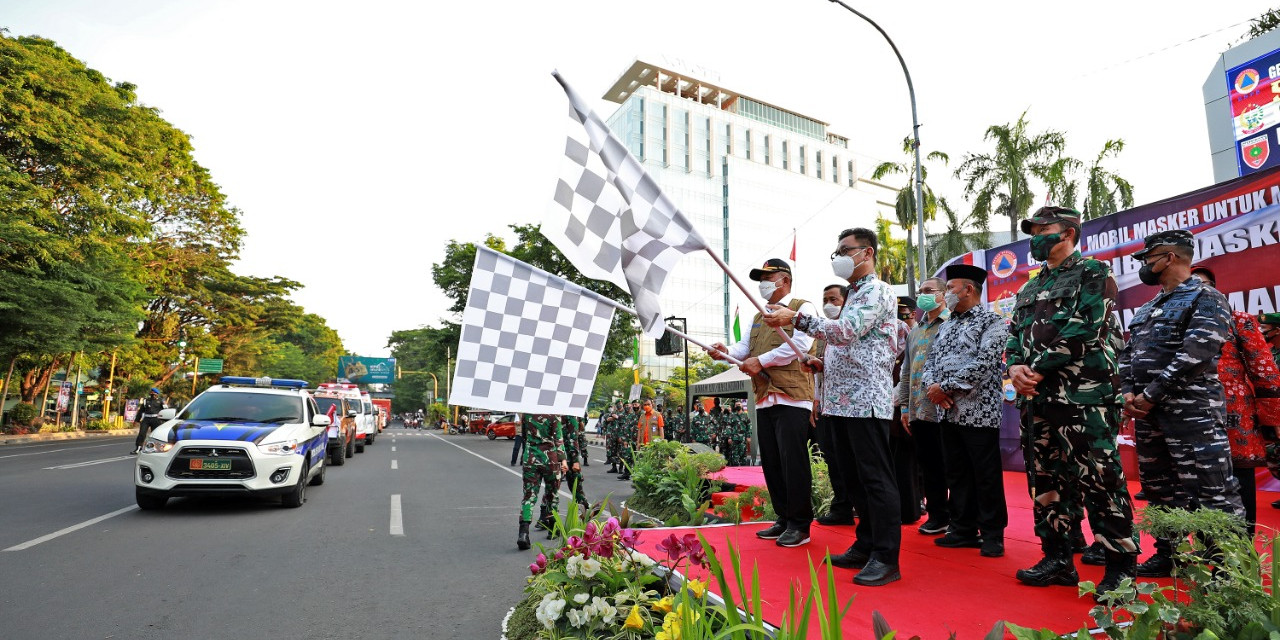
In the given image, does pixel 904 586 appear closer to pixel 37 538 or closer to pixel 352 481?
pixel 37 538

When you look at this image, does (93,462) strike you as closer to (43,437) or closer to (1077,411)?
(1077,411)

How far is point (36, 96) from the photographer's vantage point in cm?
2089

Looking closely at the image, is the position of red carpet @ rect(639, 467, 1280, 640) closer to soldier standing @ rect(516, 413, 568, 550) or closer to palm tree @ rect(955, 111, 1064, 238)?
soldier standing @ rect(516, 413, 568, 550)

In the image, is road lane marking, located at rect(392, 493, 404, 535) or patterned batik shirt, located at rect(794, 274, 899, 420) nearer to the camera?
patterned batik shirt, located at rect(794, 274, 899, 420)

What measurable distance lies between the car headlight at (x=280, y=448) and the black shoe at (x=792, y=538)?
6.18 metres

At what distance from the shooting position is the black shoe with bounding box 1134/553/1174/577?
3.12 meters

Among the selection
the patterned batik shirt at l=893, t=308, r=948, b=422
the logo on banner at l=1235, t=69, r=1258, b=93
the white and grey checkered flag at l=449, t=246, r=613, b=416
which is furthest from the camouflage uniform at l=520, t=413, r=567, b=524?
the logo on banner at l=1235, t=69, r=1258, b=93

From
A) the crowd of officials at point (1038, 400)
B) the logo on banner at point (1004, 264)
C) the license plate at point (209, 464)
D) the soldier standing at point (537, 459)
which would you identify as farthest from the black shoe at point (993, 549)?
the license plate at point (209, 464)

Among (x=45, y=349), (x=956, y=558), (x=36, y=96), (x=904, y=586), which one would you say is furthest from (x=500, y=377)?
(x=45, y=349)

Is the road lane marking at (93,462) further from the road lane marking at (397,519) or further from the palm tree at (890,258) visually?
the palm tree at (890,258)

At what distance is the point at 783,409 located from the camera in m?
4.17

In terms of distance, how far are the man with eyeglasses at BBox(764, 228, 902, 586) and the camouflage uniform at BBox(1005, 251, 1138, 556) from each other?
0.67 metres

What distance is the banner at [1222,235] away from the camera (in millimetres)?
6426

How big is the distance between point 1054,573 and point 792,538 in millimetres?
1416
